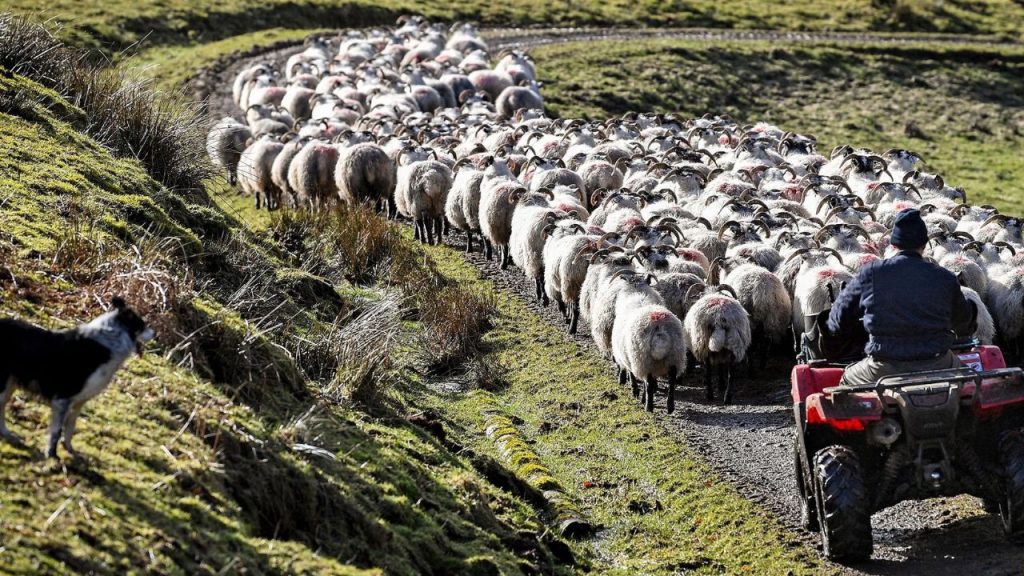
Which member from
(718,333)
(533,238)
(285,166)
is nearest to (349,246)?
(533,238)

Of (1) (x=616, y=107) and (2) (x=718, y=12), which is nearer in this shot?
(1) (x=616, y=107)

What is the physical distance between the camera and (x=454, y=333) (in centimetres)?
1442

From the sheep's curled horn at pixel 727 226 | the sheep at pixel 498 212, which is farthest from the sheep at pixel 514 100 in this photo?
the sheep's curled horn at pixel 727 226

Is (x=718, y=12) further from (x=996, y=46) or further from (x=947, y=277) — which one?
(x=947, y=277)

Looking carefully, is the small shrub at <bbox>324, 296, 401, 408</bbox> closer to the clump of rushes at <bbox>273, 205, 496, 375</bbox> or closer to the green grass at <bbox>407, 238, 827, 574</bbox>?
the green grass at <bbox>407, 238, 827, 574</bbox>

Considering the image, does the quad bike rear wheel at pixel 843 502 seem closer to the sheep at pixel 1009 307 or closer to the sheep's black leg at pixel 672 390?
the sheep's black leg at pixel 672 390

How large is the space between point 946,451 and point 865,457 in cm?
64

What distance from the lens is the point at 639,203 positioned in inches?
690

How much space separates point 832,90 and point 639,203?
19743 mm

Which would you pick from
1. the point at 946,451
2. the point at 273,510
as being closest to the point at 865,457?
the point at 946,451

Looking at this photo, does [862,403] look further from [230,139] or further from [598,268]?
[230,139]

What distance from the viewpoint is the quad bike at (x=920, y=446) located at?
25.6 feet

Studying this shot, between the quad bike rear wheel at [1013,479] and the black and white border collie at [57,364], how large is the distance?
5452mm

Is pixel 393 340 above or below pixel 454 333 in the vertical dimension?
above
